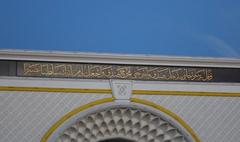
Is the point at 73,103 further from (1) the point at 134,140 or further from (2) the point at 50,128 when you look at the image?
(1) the point at 134,140

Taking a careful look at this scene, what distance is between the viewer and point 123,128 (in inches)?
392

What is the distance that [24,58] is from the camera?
945 cm

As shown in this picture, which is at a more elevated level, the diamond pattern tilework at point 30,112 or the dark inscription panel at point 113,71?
the dark inscription panel at point 113,71

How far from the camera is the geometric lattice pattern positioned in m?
9.72

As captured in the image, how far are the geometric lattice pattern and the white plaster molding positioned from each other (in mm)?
231

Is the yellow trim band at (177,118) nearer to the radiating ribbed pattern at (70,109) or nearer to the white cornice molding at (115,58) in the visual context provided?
the radiating ribbed pattern at (70,109)

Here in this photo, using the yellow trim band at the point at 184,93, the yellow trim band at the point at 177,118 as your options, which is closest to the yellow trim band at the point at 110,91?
the yellow trim band at the point at 184,93

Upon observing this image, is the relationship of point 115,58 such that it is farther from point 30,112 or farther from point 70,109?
point 30,112

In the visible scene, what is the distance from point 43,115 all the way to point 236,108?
4.01m

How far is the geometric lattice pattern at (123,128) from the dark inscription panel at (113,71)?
0.72 meters

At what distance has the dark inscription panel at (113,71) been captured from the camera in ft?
31.3

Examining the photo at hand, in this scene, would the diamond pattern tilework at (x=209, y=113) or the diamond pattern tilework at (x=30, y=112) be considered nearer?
the diamond pattern tilework at (x=30, y=112)

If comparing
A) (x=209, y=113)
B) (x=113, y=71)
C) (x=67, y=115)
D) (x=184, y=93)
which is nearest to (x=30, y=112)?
(x=67, y=115)

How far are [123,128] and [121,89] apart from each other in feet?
2.67
